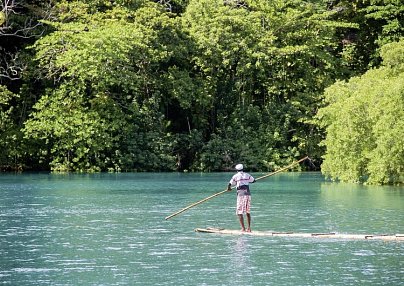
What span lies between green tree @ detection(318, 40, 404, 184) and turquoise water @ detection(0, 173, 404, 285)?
153cm

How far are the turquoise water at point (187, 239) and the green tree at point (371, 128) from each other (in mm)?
1526

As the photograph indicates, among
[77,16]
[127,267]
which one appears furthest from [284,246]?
[77,16]

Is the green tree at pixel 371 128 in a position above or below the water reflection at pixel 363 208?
above

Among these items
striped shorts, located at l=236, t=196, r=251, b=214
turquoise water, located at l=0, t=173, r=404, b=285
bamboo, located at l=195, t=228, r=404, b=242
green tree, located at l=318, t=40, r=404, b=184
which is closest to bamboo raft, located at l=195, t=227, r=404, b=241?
bamboo, located at l=195, t=228, r=404, b=242

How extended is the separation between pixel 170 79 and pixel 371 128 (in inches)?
763

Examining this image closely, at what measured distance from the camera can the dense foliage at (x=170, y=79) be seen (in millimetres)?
58031

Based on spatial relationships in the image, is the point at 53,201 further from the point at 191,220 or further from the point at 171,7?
the point at 171,7

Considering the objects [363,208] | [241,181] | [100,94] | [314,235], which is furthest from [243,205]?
[100,94]

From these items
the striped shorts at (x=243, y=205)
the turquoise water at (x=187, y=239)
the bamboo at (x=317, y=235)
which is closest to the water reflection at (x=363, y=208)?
the turquoise water at (x=187, y=239)

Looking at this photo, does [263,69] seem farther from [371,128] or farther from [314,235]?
[314,235]

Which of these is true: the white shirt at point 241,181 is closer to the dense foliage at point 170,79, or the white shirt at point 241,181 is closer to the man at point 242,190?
the man at point 242,190

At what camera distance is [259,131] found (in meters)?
62.4

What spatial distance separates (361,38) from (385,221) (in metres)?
40.7

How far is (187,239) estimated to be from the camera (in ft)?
78.2
